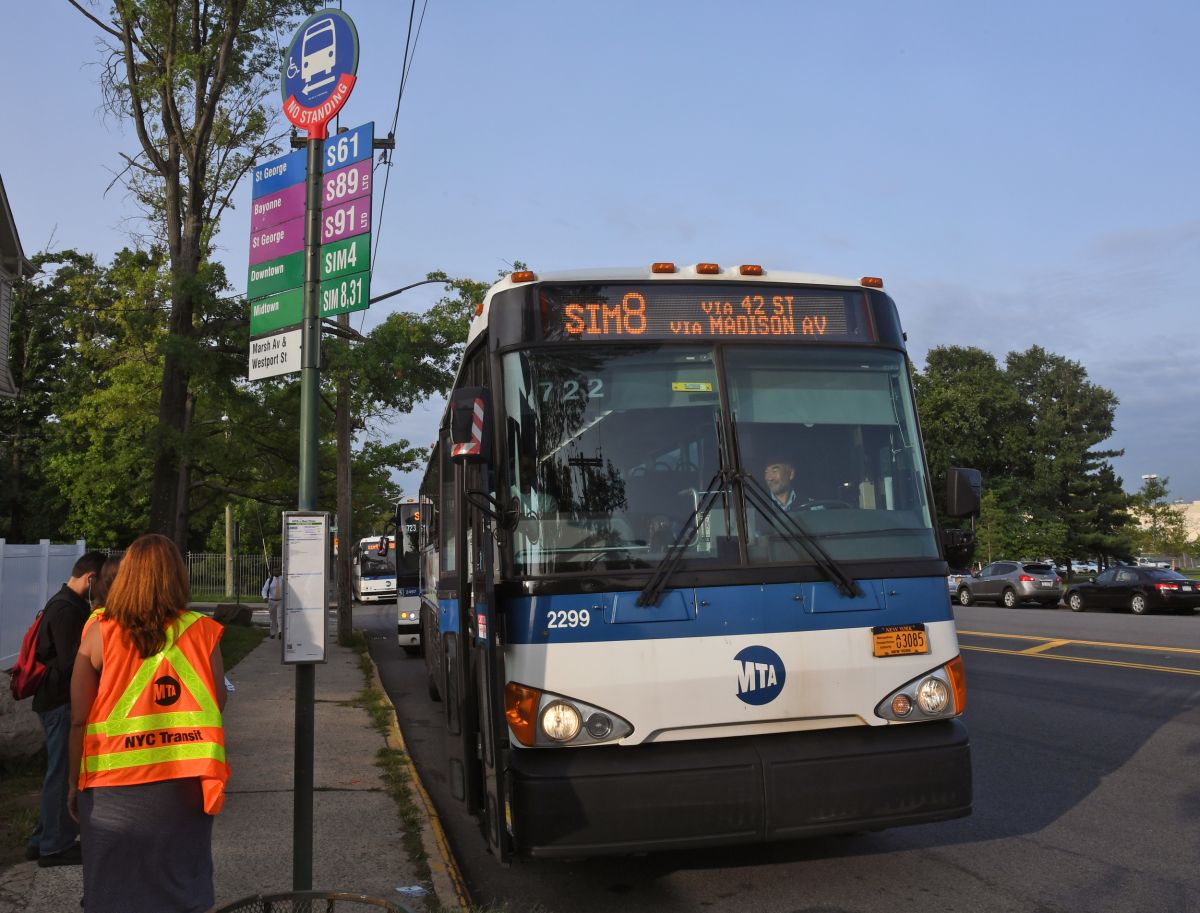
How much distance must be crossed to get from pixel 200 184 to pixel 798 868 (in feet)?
62.5

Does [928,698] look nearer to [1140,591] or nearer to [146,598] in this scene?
[146,598]

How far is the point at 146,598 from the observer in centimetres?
373

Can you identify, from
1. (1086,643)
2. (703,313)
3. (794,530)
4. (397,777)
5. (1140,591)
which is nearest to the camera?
(794,530)

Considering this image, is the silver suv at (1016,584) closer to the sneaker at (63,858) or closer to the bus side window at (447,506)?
the bus side window at (447,506)

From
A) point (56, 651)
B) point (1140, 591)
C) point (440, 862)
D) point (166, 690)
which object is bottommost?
point (440, 862)

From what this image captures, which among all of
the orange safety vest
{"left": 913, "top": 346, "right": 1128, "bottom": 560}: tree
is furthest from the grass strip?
{"left": 913, "top": 346, "right": 1128, "bottom": 560}: tree

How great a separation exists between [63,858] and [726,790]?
374 cm

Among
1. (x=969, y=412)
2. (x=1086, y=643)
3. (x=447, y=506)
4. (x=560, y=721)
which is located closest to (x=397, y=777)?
(x=447, y=506)

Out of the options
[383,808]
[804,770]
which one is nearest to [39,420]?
[383,808]

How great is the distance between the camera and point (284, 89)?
20.6 feet

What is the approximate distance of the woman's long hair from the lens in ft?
12.2

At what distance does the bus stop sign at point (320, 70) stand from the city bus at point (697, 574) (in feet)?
4.79

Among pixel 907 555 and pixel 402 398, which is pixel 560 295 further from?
pixel 402 398

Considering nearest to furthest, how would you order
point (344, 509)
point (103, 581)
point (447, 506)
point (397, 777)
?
point (103, 581)
point (397, 777)
point (447, 506)
point (344, 509)
